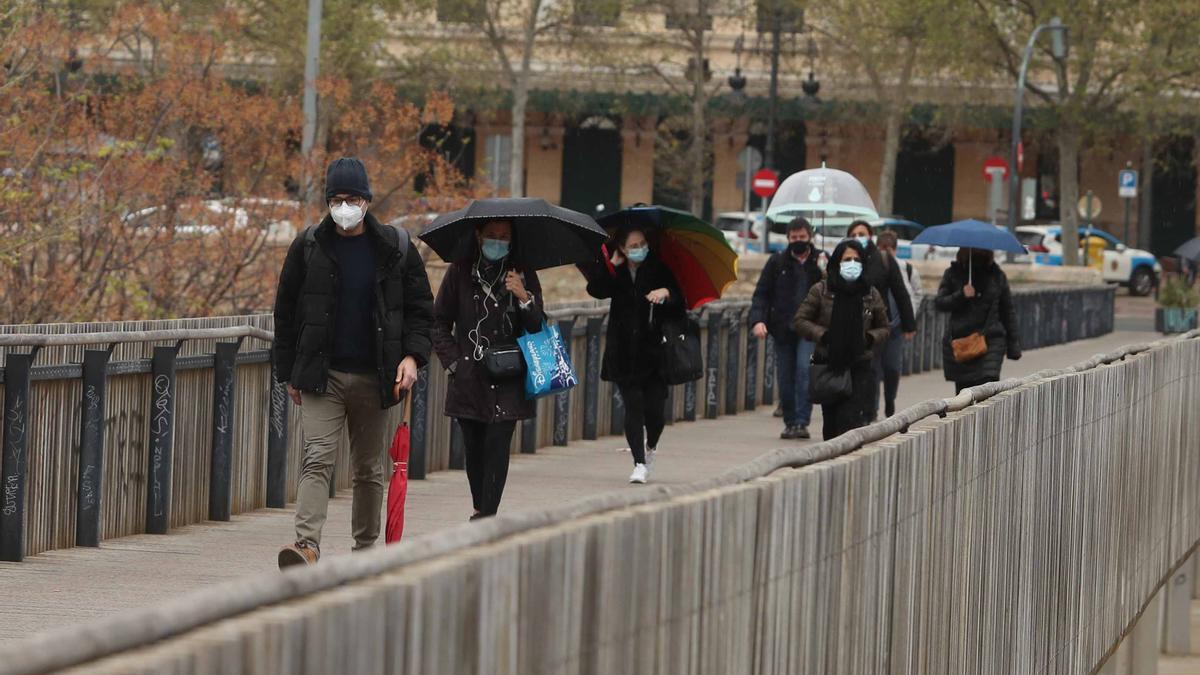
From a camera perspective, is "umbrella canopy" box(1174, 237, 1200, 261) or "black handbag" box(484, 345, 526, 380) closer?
"black handbag" box(484, 345, 526, 380)

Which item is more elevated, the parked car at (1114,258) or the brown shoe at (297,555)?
the parked car at (1114,258)

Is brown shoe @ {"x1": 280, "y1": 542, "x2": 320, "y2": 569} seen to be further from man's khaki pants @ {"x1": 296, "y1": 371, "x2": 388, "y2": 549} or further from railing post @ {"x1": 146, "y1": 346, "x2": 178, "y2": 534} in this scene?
railing post @ {"x1": 146, "y1": 346, "x2": 178, "y2": 534}

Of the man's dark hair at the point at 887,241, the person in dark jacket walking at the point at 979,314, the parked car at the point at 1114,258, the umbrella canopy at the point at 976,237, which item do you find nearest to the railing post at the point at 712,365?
the man's dark hair at the point at 887,241

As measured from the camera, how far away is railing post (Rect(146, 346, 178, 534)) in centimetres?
1109

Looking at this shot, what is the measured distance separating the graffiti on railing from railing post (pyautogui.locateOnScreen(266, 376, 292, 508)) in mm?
2693

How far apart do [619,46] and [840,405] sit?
43906mm

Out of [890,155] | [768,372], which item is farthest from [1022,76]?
[768,372]

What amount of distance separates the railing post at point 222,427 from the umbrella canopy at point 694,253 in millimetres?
2646

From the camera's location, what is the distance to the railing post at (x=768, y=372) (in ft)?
74.5

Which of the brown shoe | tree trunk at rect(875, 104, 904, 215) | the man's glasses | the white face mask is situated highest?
tree trunk at rect(875, 104, 904, 215)

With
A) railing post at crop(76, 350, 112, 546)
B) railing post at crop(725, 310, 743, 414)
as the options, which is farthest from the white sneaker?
railing post at crop(725, 310, 743, 414)

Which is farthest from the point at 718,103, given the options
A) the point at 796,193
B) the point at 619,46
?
the point at 796,193

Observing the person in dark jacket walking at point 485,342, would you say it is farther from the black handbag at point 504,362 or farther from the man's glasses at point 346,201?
the man's glasses at point 346,201

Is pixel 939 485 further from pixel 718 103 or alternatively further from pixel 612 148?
pixel 612 148
